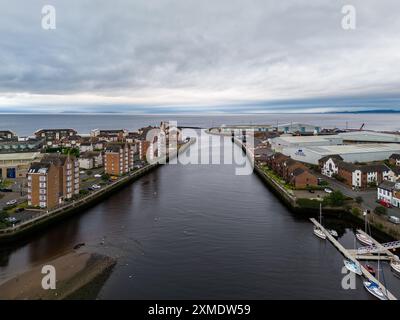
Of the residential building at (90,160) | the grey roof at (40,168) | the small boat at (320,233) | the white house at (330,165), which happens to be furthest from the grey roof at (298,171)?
the residential building at (90,160)

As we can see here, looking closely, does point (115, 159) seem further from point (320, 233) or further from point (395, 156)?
point (395, 156)

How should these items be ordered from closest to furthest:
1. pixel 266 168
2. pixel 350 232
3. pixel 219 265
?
1. pixel 219 265
2. pixel 350 232
3. pixel 266 168

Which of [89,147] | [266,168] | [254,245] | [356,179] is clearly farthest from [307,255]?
[89,147]

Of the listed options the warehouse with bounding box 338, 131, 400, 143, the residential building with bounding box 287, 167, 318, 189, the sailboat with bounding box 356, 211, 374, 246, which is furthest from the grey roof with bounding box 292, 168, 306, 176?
the warehouse with bounding box 338, 131, 400, 143

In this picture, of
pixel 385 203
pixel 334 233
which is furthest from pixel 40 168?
pixel 385 203

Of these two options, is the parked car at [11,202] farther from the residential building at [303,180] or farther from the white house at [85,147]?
the white house at [85,147]

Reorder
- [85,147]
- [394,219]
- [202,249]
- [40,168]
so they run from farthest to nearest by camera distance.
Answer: [85,147] → [40,168] → [394,219] → [202,249]
